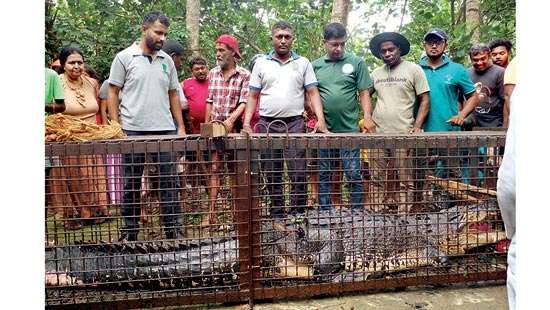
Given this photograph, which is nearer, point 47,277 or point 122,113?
Result: point 47,277

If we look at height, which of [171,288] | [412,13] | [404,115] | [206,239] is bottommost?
[171,288]

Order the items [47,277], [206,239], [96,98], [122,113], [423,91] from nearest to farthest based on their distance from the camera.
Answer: [47,277] < [206,239] < [122,113] < [423,91] < [96,98]

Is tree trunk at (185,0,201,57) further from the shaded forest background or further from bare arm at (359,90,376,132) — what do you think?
bare arm at (359,90,376,132)

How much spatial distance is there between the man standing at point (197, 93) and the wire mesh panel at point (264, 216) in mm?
2499

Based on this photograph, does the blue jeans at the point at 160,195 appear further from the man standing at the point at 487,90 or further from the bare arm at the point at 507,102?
the man standing at the point at 487,90

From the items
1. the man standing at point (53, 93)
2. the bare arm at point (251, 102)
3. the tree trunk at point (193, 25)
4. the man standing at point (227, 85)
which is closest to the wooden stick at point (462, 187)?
the bare arm at point (251, 102)

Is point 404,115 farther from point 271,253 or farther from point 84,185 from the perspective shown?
point 84,185

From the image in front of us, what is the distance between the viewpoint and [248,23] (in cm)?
1275

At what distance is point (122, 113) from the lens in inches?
181

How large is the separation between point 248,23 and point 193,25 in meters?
3.56

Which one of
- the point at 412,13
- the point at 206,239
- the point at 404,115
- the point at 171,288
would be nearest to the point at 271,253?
the point at 206,239

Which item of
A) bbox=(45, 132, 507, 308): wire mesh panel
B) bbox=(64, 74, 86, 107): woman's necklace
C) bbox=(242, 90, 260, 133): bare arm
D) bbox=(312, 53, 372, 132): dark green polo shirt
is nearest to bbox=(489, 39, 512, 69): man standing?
bbox=(312, 53, 372, 132): dark green polo shirt

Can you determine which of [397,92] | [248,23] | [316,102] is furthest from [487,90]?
[248,23]

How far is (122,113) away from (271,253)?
6.59ft
